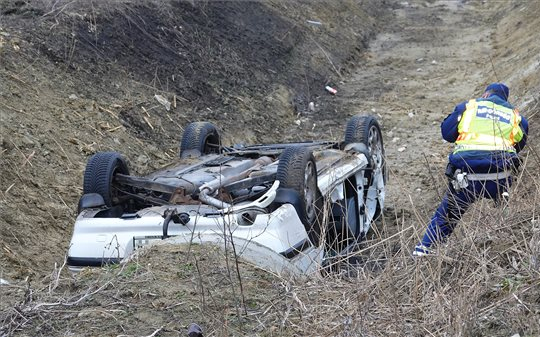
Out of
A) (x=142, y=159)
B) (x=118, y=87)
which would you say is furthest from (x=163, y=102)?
(x=142, y=159)

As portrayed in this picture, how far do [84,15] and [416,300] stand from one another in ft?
29.9

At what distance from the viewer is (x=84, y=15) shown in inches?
483

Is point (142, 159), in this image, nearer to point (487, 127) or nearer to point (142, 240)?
point (142, 240)

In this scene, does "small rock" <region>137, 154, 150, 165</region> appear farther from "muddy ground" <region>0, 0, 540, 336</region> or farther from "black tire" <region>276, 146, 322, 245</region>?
"black tire" <region>276, 146, 322, 245</region>

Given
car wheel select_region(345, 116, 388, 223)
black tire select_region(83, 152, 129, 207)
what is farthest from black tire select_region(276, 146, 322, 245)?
car wheel select_region(345, 116, 388, 223)

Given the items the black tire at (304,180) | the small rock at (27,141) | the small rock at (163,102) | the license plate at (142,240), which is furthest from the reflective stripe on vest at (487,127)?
the small rock at (163,102)

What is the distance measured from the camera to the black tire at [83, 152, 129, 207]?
6.70m

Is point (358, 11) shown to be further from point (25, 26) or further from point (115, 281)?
point (115, 281)

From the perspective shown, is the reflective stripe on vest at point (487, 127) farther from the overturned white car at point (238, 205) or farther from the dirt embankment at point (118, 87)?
the dirt embankment at point (118, 87)

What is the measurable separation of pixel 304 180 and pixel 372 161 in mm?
1922

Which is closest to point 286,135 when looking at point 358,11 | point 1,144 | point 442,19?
point 1,144

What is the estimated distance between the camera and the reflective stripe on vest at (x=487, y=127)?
23.3 ft

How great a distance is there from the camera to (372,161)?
8.21m

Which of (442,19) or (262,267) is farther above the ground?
(262,267)
